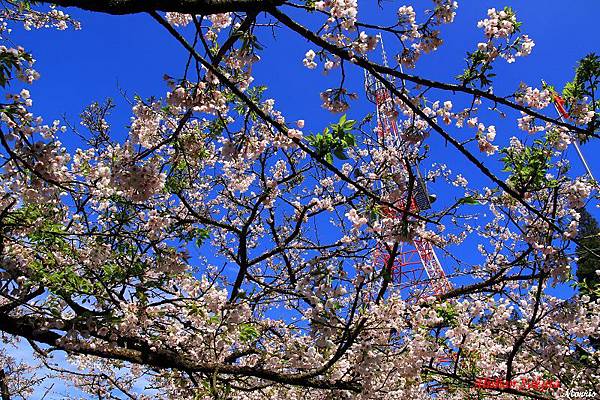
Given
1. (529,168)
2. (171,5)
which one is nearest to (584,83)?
(529,168)

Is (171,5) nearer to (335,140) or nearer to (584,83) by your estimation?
(335,140)

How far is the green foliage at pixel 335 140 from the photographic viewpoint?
2.84m

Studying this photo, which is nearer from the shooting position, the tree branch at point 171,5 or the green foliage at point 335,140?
the tree branch at point 171,5

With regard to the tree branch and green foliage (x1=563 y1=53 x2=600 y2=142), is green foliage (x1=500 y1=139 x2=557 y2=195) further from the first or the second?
the tree branch

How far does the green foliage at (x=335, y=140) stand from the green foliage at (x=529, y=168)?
1201mm

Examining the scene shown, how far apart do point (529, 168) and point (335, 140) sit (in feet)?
4.64

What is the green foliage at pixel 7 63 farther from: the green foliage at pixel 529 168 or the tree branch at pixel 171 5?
the green foliage at pixel 529 168

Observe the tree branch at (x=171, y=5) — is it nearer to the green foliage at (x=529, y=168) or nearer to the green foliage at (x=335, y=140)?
the green foliage at (x=335, y=140)

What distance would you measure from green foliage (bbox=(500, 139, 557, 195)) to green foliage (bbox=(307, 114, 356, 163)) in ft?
3.94

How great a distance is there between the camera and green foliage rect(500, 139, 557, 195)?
3141 mm

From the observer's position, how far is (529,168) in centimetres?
315

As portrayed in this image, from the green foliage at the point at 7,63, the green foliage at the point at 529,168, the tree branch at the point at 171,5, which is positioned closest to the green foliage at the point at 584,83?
the green foliage at the point at 529,168

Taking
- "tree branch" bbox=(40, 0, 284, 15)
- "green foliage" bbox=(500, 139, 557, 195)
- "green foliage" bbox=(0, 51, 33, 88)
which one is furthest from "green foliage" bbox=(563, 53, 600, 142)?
"green foliage" bbox=(0, 51, 33, 88)

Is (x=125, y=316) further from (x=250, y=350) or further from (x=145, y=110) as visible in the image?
(x=145, y=110)
